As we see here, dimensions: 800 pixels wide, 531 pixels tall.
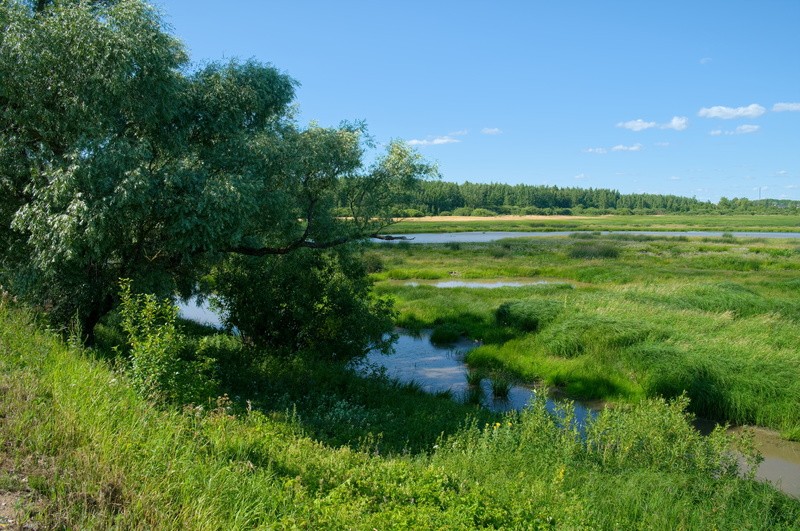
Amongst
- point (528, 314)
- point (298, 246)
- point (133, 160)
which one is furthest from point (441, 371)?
point (133, 160)

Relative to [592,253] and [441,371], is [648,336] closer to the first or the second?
[441,371]

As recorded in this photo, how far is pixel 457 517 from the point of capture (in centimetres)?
568

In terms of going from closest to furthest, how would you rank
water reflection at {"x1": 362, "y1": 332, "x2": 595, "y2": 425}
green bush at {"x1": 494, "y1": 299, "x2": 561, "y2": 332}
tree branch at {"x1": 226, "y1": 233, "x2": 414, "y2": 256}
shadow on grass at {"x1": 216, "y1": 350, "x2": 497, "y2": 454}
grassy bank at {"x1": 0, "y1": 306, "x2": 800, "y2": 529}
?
grassy bank at {"x1": 0, "y1": 306, "x2": 800, "y2": 529}, shadow on grass at {"x1": 216, "y1": 350, "x2": 497, "y2": 454}, water reflection at {"x1": 362, "y1": 332, "x2": 595, "y2": 425}, tree branch at {"x1": 226, "y1": 233, "x2": 414, "y2": 256}, green bush at {"x1": 494, "y1": 299, "x2": 561, "y2": 332}

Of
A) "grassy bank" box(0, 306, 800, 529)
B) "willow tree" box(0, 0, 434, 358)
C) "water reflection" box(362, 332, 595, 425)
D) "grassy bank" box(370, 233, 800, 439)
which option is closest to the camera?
"grassy bank" box(0, 306, 800, 529)

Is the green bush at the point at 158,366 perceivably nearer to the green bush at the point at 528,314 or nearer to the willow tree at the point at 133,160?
the willow tree at the point at 133,160

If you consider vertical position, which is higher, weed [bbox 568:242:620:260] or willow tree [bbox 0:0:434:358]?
willow tree [bbox 0:0:434:358]

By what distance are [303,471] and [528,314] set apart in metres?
17.1

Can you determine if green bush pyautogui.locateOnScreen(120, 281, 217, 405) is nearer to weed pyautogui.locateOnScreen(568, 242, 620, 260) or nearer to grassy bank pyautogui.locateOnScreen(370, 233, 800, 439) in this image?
grassy bank pyautogui.locateOnScreen(370, 233, 800, 439)

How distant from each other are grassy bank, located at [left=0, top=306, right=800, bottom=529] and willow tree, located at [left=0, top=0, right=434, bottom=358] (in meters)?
2.72

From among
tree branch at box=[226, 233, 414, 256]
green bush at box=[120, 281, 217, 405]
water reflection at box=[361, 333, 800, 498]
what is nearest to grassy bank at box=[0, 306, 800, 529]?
green bush at box=[120, 281, 217, 405]

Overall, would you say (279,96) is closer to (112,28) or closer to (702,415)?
(112,28)

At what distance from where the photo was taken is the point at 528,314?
22.7m

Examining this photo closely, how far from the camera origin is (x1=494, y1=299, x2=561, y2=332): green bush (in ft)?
72.5

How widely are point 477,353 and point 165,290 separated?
10.7 metres
